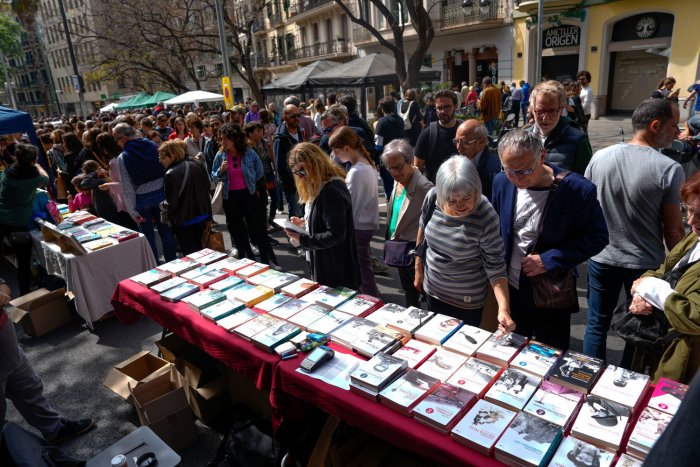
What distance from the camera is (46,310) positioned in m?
4.57

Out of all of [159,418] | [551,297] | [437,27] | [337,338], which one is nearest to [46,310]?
[159,418]

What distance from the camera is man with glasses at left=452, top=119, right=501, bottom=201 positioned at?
359cm

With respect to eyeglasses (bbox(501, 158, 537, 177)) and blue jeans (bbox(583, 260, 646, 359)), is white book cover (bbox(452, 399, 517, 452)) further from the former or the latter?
blue jeans (bbox(583, 260, 646, 359))

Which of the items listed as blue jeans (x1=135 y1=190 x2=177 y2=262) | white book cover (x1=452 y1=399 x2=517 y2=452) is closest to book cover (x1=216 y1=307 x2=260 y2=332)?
white book cover (x1=452 y1=399 x2=517 y2=452)

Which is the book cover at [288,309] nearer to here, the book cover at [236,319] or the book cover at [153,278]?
the book cover at [236,319]

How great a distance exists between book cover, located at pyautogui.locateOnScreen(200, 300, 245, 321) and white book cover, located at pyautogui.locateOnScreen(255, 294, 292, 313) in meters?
0.12

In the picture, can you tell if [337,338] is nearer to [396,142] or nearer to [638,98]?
[396,142]

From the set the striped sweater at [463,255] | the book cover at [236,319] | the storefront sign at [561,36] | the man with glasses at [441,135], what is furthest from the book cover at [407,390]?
the storefront sign at [561,36]

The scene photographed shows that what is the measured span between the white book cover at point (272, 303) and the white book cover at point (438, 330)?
2.98ft

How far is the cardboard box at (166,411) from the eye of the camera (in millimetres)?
2756

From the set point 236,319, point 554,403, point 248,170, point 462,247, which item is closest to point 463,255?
point 462,247

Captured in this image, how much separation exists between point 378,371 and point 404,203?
63.1 inches

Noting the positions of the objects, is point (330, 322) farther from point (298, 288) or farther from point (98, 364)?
point (98, 364)

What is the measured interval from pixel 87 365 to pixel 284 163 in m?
3.33
